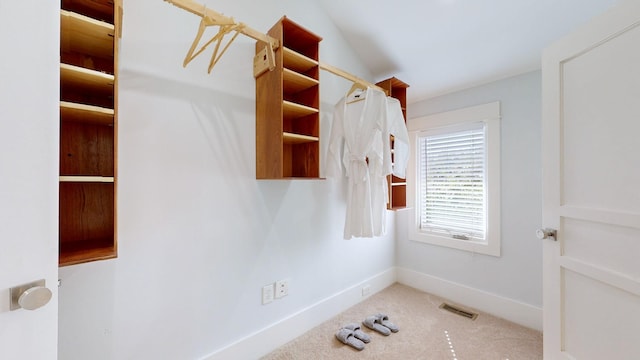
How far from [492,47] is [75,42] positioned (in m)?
2.57

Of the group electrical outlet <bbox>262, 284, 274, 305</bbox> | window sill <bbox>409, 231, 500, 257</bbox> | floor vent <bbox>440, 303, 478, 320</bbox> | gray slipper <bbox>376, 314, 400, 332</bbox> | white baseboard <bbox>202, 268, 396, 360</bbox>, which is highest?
window sill <bbox>409, 231, 500, 257</bbox>

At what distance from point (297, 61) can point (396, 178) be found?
1.51m

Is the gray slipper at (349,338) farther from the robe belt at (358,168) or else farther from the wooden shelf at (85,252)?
the wooden shelf at (85,252)

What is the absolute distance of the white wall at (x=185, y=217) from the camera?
1.20 metres

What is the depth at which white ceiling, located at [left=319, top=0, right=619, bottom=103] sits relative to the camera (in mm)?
1668

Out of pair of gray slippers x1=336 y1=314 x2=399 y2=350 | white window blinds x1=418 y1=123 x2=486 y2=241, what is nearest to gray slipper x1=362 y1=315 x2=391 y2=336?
pair of gray slippers x1=336 y1=314 x2=399 y2=350

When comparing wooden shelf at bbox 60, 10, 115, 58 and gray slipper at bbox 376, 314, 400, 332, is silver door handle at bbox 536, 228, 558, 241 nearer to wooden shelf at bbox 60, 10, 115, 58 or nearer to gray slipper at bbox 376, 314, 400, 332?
gray slipper at bbox 376, 314, 400, 332

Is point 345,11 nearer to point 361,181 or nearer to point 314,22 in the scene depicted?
point 314,22

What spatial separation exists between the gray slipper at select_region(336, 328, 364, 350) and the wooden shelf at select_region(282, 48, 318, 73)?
1.95 m

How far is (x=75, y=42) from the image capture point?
101cm

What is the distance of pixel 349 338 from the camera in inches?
72.5

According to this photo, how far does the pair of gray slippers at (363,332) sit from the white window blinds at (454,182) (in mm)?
1101

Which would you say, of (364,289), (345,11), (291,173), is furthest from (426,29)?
(364,289)
